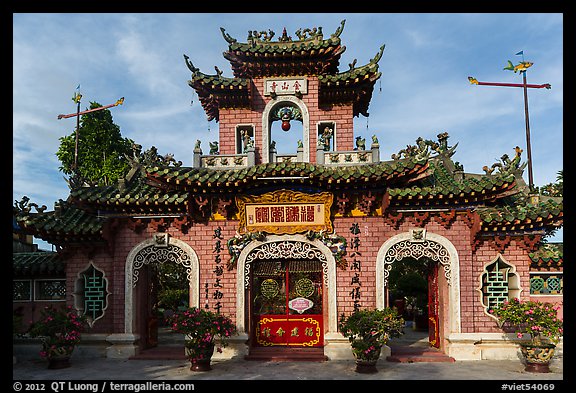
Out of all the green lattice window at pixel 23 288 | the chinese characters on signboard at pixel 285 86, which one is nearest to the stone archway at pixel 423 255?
the chinese characters on signboard at pixel 285 86

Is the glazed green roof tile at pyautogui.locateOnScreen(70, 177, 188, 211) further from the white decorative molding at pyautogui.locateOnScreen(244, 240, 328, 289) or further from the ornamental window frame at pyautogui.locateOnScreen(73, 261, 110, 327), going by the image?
the white decorative molding at pyautogui.locateOnScreen(244, 240, 328, 289)

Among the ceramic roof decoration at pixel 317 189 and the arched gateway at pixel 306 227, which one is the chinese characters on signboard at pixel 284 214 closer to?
the arched gateway at pixel 306 227

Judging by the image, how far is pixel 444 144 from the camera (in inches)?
488

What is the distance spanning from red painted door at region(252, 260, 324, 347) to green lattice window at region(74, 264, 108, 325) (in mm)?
4151

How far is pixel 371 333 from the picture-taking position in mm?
9711

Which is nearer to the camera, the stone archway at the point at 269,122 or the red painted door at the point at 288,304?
the red painted door at the point at 288,304

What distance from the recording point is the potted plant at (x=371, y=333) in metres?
9.61

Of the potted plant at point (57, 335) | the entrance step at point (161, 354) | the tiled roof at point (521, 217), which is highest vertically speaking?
the tiled roof at point (521, 217)

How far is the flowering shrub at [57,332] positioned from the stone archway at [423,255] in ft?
24.9

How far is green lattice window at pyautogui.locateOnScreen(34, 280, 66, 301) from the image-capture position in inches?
493

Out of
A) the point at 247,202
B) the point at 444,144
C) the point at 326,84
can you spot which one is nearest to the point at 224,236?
the point at 247,202

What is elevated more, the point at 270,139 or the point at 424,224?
the point at 270,139
